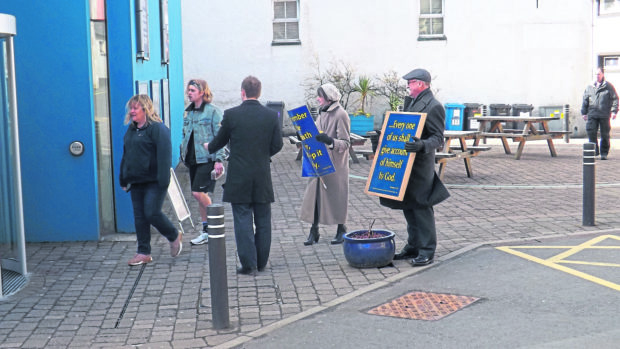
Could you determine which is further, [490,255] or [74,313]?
[490,255]

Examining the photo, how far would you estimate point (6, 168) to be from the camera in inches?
320

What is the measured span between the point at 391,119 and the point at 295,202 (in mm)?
4299

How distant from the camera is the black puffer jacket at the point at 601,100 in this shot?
58.3ft

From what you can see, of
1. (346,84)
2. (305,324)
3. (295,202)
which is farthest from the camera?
(346,84)

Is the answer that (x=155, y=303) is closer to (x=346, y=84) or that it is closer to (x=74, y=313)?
(x=74, y=313)

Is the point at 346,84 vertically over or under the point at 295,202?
over

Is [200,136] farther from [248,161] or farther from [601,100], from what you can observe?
[601,100]

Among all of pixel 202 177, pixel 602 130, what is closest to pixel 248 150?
pixel 202 177

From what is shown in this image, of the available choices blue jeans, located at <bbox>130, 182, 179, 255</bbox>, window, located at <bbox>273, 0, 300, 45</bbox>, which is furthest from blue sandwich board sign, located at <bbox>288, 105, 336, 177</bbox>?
window, located at <bbox>273, 0, 300, 45</bbox>

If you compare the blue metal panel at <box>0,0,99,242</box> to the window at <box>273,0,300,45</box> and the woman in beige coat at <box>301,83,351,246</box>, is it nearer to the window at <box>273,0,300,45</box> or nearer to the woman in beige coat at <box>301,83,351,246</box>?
the woman in beige coat at <box>301,83,351,246</box>

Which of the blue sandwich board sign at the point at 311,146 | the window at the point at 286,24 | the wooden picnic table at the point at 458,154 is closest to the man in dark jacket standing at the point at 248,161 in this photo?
the blue sandwich board sign at the point at 311,146

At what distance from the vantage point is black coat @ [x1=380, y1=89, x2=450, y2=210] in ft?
27.2

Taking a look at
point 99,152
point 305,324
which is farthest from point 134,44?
point 305,324

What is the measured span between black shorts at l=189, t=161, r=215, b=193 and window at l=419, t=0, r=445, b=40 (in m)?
16.2
